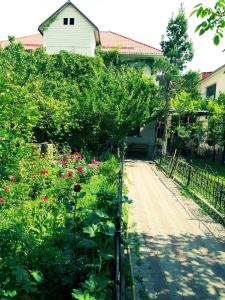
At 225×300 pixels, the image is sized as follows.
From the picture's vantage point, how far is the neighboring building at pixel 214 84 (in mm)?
34169

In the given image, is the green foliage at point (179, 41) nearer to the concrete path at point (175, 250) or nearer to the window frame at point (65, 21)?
the window frame at point (65, 21)

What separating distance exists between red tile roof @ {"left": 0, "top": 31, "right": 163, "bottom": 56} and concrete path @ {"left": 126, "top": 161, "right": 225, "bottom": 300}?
21.7 m

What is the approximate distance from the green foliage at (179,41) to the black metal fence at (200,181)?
1286 inches

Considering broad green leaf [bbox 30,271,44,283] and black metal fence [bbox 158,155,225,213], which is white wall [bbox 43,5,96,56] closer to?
black metal fence [bbox 158,155,225,213]

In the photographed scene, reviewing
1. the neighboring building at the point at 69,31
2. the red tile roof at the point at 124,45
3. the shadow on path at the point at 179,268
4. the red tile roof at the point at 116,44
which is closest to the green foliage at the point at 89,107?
the neighboring building at the point at 69,31

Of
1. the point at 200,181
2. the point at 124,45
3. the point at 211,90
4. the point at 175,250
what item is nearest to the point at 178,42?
the point at 211,90

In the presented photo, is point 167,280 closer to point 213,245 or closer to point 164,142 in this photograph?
point 213,245

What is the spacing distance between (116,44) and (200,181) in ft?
73.1

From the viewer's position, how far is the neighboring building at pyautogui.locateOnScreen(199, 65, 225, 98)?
112 ft

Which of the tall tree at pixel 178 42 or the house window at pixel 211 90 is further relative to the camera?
the tall tree at pixel 178 42

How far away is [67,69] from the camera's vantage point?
26141mm

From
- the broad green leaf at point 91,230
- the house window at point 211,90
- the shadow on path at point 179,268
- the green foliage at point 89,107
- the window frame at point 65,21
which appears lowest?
the shadow on path at point 179,268

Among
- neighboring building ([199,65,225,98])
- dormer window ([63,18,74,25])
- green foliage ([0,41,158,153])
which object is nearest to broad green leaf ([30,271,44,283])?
green foliage ([0,41,158,153])

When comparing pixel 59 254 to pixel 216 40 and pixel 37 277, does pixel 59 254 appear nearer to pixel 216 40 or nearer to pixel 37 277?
pixel 37 277
